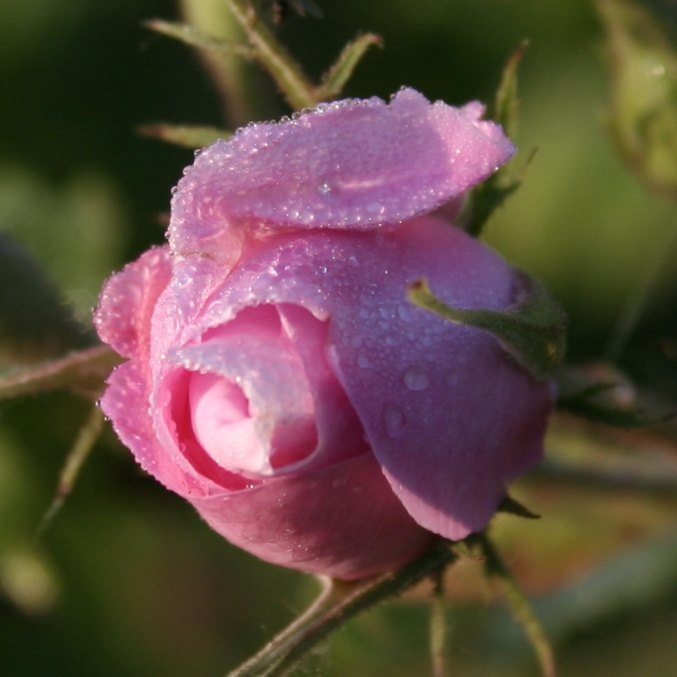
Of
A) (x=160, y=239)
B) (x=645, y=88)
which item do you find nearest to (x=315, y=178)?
(x=645, y=88)

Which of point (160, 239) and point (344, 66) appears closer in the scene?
point (344, 66)

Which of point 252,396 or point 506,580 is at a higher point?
point 252,396

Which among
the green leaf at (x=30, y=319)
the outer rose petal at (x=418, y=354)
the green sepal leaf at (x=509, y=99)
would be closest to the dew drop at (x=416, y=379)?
the outer rose petal at (x=418, y=354)

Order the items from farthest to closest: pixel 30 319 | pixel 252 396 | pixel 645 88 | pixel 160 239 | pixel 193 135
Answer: pixel 160 239, pixel 645 88, pixel 30 319, pixel 193 135, pixel 252 396

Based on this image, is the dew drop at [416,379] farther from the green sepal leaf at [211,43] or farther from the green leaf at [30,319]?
the green leaf at [30,319]

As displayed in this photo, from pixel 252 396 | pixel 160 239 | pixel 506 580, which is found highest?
pixel 252 396

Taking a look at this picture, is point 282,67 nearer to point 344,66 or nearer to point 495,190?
point 344,66
